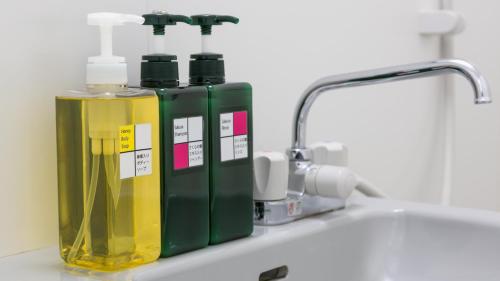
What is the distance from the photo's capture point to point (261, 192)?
2.54ft

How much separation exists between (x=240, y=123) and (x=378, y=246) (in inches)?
10.6

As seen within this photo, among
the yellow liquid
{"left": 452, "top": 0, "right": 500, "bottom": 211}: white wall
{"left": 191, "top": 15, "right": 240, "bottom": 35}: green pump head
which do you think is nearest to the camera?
the yellow liquid

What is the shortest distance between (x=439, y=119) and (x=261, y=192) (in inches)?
23.0

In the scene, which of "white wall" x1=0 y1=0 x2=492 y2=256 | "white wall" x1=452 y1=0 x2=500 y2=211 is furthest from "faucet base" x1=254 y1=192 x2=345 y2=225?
"white wall" x1=452 y1=0 x2=500 y2=211

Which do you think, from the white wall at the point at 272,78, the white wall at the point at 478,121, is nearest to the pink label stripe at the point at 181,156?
the white wall at the point at 272,78

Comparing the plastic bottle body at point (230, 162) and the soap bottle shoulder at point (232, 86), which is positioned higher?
the soap bottle shoulder at point (232, 86)

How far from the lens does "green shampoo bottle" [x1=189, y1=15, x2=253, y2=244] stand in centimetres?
68

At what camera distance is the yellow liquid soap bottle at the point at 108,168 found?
59 centimetres

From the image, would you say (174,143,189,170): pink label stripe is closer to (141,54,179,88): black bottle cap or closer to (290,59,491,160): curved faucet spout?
(141,54,179,88): black bottle cap

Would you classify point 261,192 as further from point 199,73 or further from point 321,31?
point 321,31

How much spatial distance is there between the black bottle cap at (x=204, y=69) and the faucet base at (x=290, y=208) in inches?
5.9

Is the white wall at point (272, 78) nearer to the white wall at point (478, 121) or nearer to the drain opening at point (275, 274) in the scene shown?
the white wall at point (478, 121)

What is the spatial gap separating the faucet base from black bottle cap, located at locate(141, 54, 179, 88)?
18cm

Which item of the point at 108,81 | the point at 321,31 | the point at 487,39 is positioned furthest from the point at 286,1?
the point at 487,39
